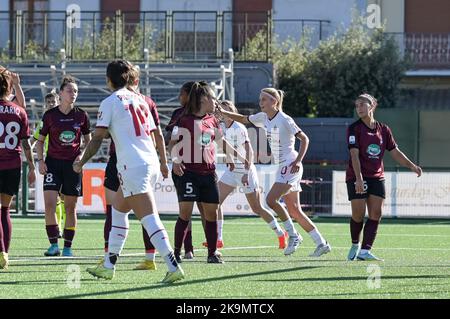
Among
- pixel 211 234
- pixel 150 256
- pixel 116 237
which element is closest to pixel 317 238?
pixel 211 234

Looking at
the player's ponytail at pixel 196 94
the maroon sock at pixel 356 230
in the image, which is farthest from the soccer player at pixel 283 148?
the player's ponytail at pixel 196 94

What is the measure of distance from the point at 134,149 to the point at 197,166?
2.21m

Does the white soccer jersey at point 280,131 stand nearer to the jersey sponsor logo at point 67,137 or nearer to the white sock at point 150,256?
the jersey sponsor logo at point 67,137

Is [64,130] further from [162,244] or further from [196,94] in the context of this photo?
[162,244]

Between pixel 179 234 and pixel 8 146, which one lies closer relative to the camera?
pixel 8 146

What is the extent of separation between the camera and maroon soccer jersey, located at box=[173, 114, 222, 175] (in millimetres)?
12164

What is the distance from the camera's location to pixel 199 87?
1202cm

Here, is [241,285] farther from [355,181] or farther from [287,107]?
[287,107]

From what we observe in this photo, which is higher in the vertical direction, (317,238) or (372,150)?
(372,150)

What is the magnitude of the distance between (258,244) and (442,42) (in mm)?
20106

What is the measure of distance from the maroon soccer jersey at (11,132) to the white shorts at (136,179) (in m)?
2.22

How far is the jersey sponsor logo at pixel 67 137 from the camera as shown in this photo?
13617 mm

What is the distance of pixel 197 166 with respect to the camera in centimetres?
1218

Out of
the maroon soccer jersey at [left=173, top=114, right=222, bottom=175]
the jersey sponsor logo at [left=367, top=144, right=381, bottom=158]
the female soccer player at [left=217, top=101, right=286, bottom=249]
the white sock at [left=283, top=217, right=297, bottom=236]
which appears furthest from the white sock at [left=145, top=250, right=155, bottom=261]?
the female soccer player at [left=217, top=101, right=286, bottom=249]
